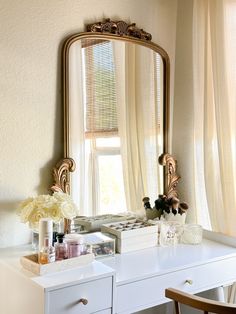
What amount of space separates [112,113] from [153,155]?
0.39 m

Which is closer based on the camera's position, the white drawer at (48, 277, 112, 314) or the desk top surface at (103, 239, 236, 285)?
the white drawer at (48, 277, 112, 314)

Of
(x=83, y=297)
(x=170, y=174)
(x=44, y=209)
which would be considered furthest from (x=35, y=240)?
(x=170, y=174)

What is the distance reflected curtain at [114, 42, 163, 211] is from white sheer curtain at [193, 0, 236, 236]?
24cm

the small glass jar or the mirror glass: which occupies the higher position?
the mirror glass

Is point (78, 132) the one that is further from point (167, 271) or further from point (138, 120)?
point (167, 271)

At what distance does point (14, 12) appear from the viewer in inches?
69.0

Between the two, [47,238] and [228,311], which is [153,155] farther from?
[228,311]

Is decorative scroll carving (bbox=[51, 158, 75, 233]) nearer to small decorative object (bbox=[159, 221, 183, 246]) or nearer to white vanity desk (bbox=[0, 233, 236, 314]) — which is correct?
white vanity desk (bbox=[0, 233, 236, 314])

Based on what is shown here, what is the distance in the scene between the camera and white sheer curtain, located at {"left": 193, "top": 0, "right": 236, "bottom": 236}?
78.9 inches

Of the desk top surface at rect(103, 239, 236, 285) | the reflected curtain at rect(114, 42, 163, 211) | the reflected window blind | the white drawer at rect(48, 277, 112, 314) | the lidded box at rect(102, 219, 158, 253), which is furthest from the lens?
the reflected curtain at rect(114, 42, 163, 211)

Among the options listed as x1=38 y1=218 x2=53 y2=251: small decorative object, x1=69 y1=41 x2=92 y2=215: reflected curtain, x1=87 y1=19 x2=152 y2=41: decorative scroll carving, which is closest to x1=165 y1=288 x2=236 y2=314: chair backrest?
x1=38 y1=218 x2=53 y2=251: small decorative object

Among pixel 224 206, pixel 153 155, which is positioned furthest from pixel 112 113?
pixel 224 206

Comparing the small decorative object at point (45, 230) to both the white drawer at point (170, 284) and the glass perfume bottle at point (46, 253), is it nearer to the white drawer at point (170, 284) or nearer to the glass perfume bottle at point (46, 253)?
the glass perfume bottle at point (46, 253)

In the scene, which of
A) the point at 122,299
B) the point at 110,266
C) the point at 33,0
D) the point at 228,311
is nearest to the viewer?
the point at 228,311
